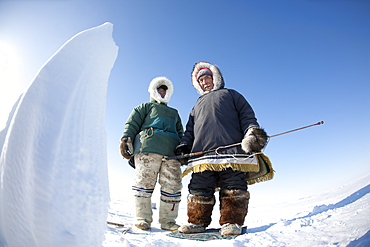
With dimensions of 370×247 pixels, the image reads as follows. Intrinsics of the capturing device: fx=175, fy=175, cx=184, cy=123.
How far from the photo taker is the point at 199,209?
1.66 meters

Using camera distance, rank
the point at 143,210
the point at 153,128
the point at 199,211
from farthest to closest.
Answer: the point at 153,128, the point at 143,210, the point at 199,211

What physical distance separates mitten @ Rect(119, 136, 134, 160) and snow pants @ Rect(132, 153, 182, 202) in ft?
0.38

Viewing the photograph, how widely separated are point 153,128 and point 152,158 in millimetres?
402

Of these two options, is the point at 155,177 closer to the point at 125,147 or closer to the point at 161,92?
the point at 125,147

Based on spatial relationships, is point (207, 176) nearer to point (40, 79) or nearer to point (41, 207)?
point (41, 207)

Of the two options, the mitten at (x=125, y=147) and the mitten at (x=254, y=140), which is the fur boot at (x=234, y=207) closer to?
the mitten at (x=254, y=140)

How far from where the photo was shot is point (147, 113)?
253 cm

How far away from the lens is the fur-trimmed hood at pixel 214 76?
7.76ft

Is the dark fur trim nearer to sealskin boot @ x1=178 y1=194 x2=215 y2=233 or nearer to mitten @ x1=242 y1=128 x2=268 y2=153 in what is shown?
sealskin boot @ x1=178 y1=194 x2=215 y2=233

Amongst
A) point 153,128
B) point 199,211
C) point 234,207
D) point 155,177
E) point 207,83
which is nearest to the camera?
point 234,207

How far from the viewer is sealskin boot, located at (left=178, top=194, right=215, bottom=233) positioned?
1.63 m

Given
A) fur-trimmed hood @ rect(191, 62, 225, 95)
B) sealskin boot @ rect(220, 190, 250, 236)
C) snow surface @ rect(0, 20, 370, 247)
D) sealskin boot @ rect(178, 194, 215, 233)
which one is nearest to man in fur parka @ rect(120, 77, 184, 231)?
sealskin boot @ rect(178, 194, 215, 233)

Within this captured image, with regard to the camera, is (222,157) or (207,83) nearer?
(222,157)

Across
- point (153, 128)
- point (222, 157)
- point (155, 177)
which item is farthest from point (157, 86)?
point (222, 157)
